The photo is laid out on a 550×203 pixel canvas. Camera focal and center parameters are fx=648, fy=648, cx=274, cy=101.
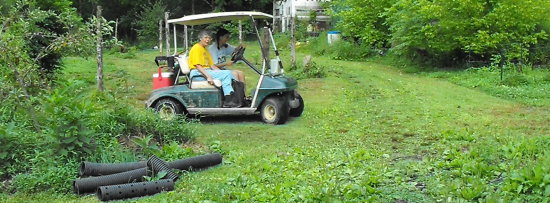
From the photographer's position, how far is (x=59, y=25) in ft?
41.1

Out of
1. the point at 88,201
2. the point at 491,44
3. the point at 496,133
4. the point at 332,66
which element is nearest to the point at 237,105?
the point at 496,133

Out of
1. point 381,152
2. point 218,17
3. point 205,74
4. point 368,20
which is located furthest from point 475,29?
point 381,152

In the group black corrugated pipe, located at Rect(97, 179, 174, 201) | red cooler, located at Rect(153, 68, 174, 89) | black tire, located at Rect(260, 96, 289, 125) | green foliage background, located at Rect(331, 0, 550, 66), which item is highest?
green foliage background, located at Rect(331, 0, 550, 66)

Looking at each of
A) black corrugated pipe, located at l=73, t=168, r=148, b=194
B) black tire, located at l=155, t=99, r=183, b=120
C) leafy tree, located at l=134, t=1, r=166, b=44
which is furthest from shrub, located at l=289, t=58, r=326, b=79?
leafy tree, located at l=134, t=1, r=166, b=44

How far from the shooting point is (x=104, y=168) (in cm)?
591

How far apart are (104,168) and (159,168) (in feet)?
1.65

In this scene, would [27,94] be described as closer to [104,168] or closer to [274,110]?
[104,168]

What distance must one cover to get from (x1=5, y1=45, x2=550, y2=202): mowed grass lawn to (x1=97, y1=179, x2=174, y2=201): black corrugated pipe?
0.33ft

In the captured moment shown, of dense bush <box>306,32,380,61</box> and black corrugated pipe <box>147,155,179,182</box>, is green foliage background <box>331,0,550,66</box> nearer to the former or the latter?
dense bush <box>306,32,380,61</box>

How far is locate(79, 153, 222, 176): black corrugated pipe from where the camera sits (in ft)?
19.2

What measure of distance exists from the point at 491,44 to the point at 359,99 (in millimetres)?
5687

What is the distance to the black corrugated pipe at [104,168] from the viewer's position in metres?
5.84

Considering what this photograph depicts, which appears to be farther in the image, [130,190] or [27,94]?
[27,94]

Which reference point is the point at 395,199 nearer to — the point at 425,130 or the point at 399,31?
the point at 425,130
